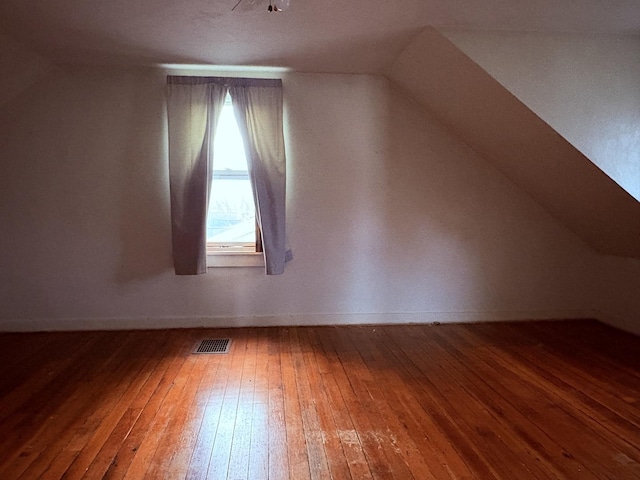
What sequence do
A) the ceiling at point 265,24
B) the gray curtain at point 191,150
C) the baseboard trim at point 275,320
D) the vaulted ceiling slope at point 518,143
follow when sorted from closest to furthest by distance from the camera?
the ceiling at point 265,24 < the vaulted ceiling slope at point 518,143 < the gray curtain at point 191,150 < the baseboard trim at point 275,320

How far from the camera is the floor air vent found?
132 inches

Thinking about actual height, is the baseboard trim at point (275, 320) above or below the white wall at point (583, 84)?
below

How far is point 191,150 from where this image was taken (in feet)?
12.0

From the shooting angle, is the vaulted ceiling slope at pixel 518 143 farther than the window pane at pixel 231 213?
No

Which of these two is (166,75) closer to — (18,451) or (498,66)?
(498,66)

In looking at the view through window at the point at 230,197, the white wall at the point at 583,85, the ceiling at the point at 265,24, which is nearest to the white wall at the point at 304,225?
the view through window at the point at 230,197

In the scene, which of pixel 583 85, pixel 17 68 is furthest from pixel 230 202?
pixel 583 85

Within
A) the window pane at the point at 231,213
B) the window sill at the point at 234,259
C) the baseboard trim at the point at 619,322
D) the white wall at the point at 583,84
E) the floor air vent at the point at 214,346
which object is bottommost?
the floor air vent at the point at 214,346

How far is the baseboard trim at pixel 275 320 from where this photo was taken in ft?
12.4

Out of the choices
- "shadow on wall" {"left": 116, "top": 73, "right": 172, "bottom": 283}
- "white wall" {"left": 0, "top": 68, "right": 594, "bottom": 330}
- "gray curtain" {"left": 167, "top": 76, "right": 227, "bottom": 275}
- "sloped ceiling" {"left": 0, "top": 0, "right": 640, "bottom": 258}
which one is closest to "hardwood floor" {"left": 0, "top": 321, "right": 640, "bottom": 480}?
"white wall" {"left": 0, "top": 68, "right": 594, "bottom": 330}

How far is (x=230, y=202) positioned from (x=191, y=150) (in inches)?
22.0

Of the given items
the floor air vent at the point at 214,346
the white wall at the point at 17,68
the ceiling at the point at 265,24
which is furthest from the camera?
the floor air vent at the point at 214,346

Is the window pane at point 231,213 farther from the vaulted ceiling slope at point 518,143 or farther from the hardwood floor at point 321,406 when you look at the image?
the vaulted ceiling slope at point 518,143

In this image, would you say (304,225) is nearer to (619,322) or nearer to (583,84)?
(583,84)
